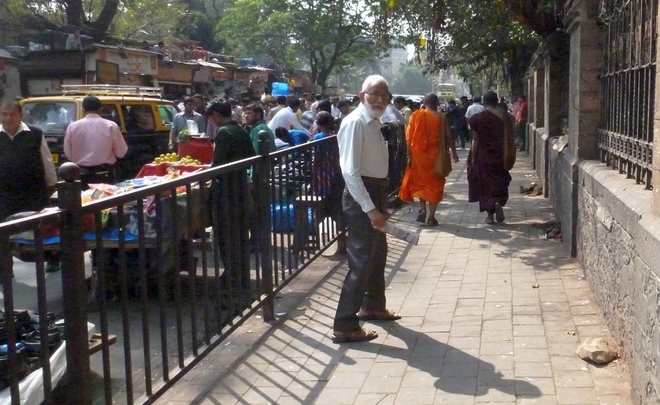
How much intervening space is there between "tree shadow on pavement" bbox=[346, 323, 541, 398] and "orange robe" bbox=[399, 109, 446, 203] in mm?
4751

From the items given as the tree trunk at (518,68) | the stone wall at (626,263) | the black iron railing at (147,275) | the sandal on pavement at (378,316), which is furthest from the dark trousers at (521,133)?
the sandal on pavement at (378,316)

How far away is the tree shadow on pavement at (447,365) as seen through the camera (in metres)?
4.90

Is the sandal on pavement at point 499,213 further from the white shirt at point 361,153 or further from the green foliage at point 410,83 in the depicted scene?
the green foliage at point 410,83

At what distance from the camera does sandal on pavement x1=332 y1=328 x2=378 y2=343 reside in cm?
589

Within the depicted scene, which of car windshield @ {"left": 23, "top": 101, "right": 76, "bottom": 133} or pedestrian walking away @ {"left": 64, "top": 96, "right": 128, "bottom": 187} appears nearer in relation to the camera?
pedestrian walking away @ {"left": 64, "top": 96, "right": 128, "bottom": 187}

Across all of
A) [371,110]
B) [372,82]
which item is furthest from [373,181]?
[372,82]

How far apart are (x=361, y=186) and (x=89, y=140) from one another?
536 cm

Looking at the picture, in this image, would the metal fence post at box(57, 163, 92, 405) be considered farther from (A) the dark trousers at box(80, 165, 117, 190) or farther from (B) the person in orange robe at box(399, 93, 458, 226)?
(B) the person in orange robe at box(399, 93, 458, 226)

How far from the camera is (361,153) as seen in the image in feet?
19.0

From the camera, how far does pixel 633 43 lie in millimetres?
5918

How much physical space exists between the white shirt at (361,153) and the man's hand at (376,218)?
4 cm

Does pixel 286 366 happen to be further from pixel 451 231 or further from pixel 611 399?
pixel 451 231

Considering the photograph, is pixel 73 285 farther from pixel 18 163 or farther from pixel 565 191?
pixel 565 191

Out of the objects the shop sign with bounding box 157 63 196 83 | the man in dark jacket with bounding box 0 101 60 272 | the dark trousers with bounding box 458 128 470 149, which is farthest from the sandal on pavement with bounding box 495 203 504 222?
the shop sign with bounding box 157 63 196 83
